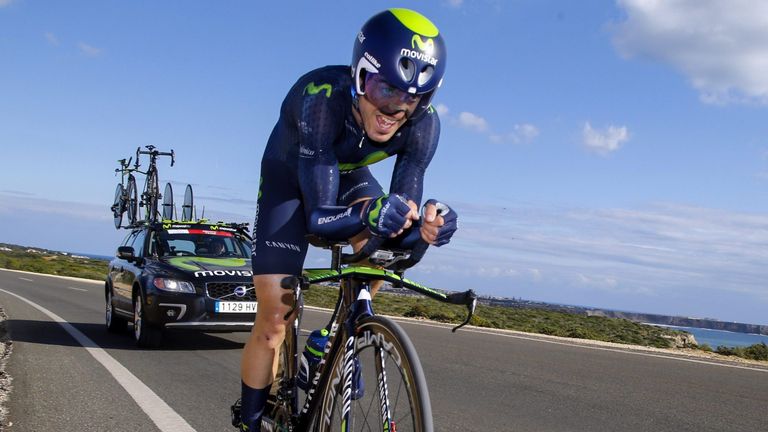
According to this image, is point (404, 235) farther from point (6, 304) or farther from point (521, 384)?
point (6, 304)

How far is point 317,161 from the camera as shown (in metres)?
3.12

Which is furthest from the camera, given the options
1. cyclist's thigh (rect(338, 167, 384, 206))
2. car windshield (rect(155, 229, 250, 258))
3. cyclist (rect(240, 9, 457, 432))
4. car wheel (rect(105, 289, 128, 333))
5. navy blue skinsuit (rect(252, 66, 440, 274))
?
car wheel (rect(105, 289, 128, 333))

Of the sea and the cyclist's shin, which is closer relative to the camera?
the cyclist's shin

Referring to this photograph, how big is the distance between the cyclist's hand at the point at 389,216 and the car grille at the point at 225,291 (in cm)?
Answer: 729

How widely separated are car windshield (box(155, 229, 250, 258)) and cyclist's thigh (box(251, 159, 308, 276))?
7.38m


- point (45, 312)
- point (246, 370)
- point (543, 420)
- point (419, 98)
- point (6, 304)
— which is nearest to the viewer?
point (419, 98)

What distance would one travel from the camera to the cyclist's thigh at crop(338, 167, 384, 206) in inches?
151

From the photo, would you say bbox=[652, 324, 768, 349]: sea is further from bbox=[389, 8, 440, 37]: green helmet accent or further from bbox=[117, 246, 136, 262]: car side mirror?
bbox=[389, 8, 440, 37]: green helmet accent

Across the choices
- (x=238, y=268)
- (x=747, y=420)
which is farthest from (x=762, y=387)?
(x=238, y=268)

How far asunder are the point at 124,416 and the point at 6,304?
12831 millimetres

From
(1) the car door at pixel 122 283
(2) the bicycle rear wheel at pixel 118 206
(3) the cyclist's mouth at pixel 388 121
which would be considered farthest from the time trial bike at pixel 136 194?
(3) the cyclist's mouth at pixel 388 121

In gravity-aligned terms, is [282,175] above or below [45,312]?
above

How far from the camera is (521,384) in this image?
294 inches

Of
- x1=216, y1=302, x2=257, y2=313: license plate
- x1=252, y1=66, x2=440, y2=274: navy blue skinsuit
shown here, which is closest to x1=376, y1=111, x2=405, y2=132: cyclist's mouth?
x1=252, y1=66, x2=440, y2=274: navy blue skinsuit
